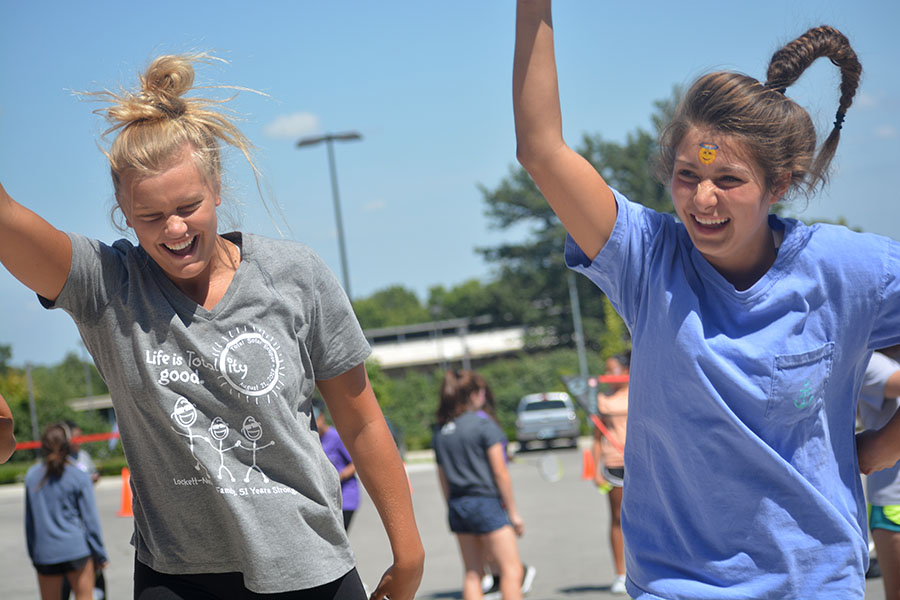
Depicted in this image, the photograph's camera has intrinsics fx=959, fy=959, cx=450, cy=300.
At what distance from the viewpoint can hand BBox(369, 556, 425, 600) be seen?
2664 mm

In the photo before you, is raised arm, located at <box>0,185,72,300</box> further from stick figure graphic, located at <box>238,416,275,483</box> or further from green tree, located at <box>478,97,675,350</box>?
green tree, located at <box>478,97,675,350</box>

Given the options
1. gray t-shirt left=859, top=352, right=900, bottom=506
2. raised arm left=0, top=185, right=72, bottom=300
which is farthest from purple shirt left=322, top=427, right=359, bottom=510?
raised arm left=0, top=185, right=72, bottom=300

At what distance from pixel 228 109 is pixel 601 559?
865cm

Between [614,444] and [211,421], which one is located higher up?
[211,421]

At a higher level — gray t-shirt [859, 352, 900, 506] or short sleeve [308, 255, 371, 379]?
short sleeve [308, 255, 371, 379]

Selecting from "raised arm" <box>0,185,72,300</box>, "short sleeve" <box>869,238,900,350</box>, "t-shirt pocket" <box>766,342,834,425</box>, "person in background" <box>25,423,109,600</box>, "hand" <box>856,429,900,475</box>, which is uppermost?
"raised arm" <box>0,185,72,300</box>

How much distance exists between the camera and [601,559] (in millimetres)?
10281

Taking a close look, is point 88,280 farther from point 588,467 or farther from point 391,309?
point 391,309

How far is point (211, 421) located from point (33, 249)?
574 millimetres

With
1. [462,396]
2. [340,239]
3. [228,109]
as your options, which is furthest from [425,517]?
[228,109]

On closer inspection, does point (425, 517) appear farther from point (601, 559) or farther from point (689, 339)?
point (689, 339)

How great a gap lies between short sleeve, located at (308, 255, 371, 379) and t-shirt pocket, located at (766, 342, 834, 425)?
1.08 metres

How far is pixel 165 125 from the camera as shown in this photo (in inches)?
95.7

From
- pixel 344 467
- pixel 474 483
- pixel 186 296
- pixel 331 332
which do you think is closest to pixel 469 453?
pixel 474 483
